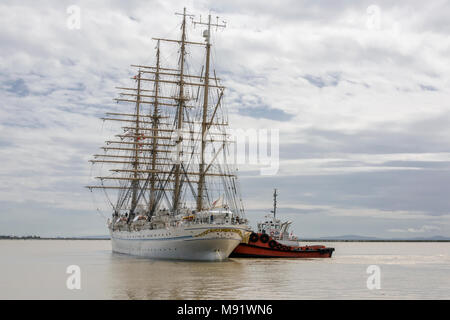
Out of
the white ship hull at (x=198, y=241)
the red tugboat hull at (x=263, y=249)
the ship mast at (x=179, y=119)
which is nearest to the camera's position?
the white ship hull at (x=198, y=241)

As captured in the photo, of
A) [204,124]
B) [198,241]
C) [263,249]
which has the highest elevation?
[204,124]

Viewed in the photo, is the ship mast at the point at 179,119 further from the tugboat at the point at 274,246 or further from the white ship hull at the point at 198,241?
the tugboat at the point at 274,246

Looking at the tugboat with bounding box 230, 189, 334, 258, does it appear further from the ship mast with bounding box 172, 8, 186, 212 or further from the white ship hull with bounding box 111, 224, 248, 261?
the ship mast with bounding box 172, 8, 186, 212

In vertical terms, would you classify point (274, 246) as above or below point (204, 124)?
below

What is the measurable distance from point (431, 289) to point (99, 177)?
225 ft

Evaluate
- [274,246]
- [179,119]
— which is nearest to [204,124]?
[179,119]

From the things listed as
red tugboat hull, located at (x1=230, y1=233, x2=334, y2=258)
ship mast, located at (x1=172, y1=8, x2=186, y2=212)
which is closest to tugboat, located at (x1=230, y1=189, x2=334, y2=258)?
red tugboat hull, located at (x1=230, y1=233, x2=334, y2=258)

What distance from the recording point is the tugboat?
67375 mm

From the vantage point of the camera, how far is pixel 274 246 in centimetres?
6838

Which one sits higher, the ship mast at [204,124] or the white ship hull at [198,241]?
the ship mast at [204,124]

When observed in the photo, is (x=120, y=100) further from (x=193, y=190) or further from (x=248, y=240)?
(x=248, y=240)

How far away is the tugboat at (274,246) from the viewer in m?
67.4

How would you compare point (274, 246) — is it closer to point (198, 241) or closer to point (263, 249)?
point (263, 249)

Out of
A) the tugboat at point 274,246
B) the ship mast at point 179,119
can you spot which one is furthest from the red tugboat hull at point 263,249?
the ship mast at point 179,119
